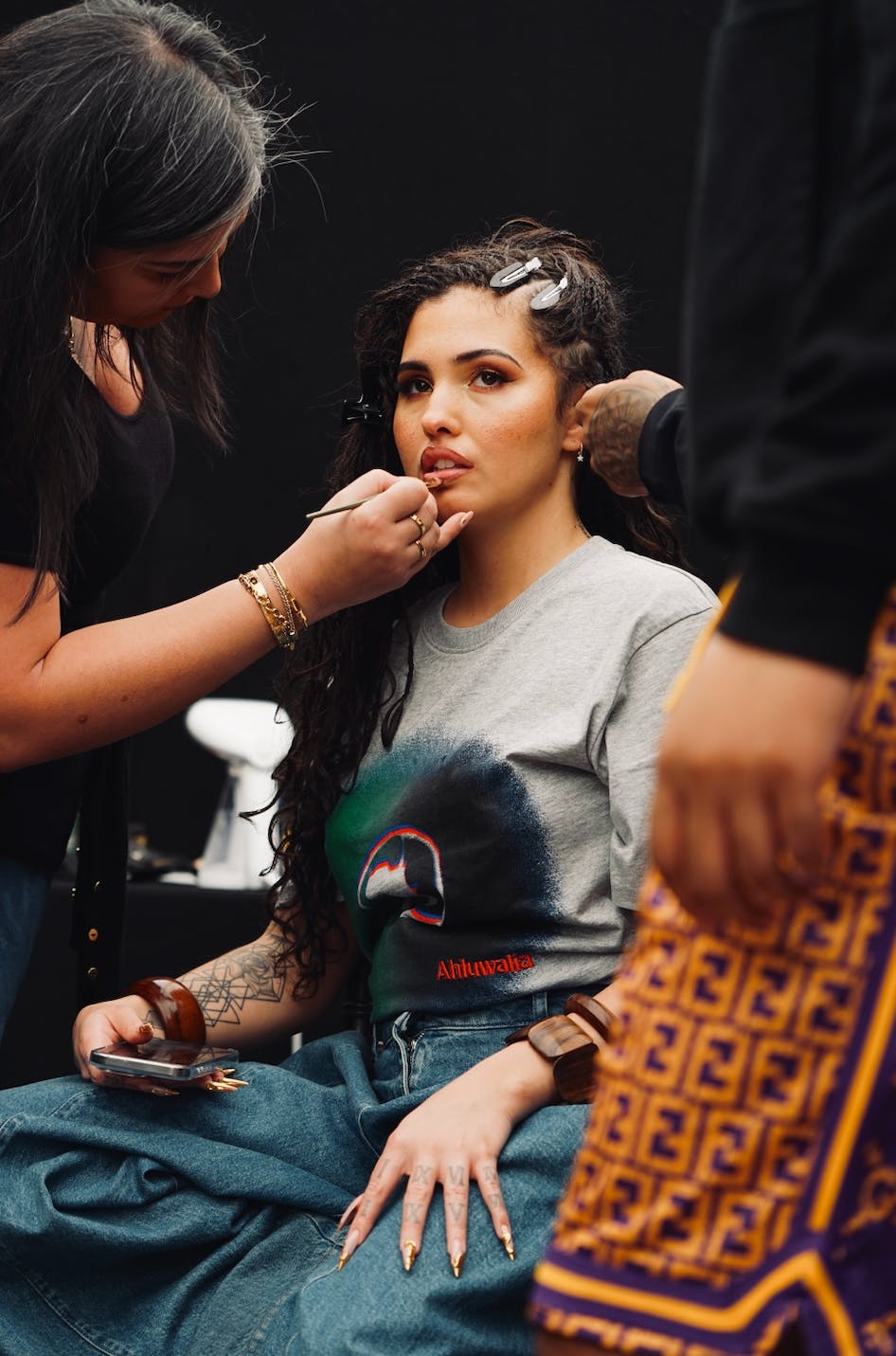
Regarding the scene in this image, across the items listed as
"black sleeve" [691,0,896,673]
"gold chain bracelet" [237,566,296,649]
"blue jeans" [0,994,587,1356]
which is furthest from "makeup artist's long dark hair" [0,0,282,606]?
"black sleeve" [691,0,896,673]

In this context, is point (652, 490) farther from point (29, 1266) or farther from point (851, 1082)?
point (29, 1266)

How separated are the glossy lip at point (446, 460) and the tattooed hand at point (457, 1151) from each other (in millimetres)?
656

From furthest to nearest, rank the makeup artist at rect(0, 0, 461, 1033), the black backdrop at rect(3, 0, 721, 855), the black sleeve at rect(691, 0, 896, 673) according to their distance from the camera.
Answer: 1. the black backdrop at rect(3, 0, 721, 855)
2. the makeup artist at rect(0, 0, 461, 1033)
3. the black sleeve at rect(691, 0, 896, 673)

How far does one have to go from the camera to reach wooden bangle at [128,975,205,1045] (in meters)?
1.63

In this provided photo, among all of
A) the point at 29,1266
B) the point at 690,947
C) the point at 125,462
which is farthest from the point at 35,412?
the point at 690,947

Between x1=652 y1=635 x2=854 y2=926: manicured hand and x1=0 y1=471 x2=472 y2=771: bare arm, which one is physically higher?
x1=652 y1=635 x2=854 y2=926: manicured hand

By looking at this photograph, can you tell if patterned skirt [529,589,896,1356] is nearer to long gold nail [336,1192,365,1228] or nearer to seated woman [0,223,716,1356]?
seated woman [0,223,716,1356]

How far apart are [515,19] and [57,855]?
2.09 metres

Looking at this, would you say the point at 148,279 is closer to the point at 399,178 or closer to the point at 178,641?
the point at 178,641

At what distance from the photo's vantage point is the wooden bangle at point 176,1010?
1.63 m

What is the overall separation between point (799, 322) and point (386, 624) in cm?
118

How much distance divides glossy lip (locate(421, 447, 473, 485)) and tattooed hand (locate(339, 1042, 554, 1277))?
656 millimetres

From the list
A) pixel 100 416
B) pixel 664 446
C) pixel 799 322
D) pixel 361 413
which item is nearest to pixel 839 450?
pixel 799 322

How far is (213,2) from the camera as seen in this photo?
3102 millimetres
